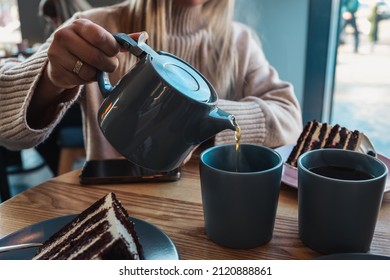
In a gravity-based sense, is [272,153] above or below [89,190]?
above

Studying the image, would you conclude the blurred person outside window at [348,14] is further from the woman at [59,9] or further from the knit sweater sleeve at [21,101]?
the knit sweater sleeve at [21,101]

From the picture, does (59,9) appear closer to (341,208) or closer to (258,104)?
(258,104)

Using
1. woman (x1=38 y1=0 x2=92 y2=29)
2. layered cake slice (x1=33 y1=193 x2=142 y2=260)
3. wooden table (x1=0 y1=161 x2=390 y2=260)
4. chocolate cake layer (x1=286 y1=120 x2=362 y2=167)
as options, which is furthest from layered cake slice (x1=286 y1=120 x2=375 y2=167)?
woman (x1=38 y1=0 x2=92 y2=29)

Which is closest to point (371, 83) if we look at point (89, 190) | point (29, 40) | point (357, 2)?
point (357, 2)

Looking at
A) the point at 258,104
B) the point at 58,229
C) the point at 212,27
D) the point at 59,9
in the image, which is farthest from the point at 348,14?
the point at 58,229

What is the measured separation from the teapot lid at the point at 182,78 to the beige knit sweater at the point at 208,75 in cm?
31

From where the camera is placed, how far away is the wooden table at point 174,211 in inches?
20.7

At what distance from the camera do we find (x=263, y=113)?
97 centimetres

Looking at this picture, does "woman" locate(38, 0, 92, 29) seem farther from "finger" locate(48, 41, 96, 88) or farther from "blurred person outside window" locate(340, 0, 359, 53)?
"blurred person outside window" locate(340, 0, 359, 53)

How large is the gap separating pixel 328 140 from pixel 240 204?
1.08 feet

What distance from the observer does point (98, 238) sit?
1.53 ft
